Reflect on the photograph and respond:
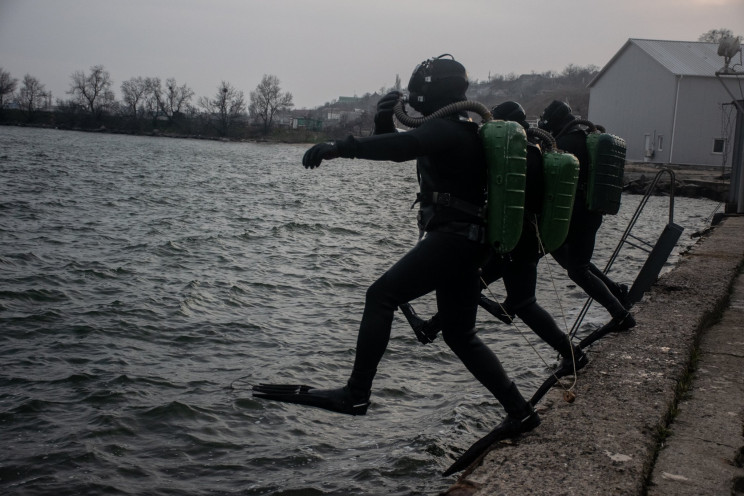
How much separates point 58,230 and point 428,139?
1660cm

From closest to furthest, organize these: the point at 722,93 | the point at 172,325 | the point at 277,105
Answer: the point at 172,325
the point at 722,93
the point at 277,105

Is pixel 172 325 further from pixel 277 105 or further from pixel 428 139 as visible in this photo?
pixel 277 105

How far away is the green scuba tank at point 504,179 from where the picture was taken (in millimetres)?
3947

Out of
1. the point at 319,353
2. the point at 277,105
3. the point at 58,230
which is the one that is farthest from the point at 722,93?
the point at 277,105

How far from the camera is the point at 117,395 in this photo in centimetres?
673

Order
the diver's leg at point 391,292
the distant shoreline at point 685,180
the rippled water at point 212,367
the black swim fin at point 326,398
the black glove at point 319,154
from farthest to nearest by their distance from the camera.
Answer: the distant shoreline at point 685,180 → the rippled water at point 212,367 → the black swim fin at point 326,398 → the diver's leg at point 391,292 → the black glove at point 319,154

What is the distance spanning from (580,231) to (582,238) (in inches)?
2.9

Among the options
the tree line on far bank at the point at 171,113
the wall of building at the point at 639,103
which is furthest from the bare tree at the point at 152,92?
the wall of building at the point at 639,103

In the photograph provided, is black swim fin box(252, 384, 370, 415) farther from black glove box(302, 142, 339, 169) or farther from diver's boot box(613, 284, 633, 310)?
diver's boot box(613, 284, 633, 310)

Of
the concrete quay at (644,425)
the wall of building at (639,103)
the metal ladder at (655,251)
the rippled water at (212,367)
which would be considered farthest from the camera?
the wall of building at (639,103)

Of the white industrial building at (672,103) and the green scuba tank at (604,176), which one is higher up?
the white industrial building at (672,103)

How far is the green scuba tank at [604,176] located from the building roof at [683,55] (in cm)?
4309

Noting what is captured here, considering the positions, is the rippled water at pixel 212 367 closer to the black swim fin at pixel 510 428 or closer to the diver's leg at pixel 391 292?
the black swim fin at pixel 510 428

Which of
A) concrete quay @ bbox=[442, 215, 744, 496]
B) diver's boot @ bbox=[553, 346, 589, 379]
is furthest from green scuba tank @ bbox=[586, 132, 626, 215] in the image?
diver's boot @ bbox=[553, 346, 589, 379]
